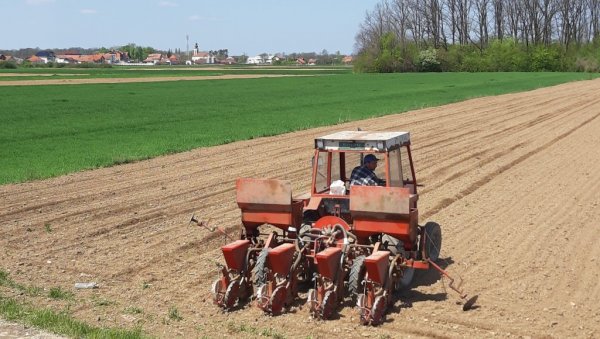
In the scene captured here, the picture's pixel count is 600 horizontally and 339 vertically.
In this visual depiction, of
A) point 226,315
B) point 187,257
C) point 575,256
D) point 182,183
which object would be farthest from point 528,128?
point 226,315

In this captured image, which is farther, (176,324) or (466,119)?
(466,119)

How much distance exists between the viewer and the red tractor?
26.5ft

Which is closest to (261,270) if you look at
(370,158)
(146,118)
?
(370,158)

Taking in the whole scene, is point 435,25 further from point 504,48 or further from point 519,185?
point 519,185

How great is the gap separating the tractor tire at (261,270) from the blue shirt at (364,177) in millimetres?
1549

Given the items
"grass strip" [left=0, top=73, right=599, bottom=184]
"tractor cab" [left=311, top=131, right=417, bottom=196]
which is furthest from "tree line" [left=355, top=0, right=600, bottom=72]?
"tractor cab" [left=311, top=131, right=417, bottom=196]

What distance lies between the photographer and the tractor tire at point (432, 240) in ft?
30.9

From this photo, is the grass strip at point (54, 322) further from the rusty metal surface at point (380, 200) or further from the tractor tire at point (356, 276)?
the rusty metal surface at point (380, 200)

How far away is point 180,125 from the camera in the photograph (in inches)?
1220

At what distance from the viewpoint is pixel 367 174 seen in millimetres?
9391

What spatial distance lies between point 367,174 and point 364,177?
0.05m

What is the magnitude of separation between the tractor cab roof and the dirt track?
5.48ft

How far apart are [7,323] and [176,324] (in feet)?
5.21

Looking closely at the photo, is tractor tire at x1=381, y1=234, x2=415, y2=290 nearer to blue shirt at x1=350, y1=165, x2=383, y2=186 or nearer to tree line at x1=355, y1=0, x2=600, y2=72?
blue shirt at x1=350, y1=165, x2=383, y2=186
